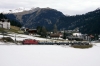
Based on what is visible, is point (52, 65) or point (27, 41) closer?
point (52, 65)

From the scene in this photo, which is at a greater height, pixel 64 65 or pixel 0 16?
pixel 0 16

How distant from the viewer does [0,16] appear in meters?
178

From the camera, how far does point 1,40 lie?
89.3m

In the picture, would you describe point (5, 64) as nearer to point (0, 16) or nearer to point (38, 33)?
point (38, 33)

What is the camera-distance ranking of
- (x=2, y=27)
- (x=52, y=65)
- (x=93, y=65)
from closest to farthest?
1. (x=52, y=65)
2. (x=93, y=65)
3. (x=2, y=27)

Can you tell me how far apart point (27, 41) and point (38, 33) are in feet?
171

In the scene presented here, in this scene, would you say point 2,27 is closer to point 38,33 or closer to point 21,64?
point 38,33

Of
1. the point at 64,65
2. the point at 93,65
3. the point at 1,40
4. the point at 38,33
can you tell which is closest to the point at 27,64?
the point at 64,65

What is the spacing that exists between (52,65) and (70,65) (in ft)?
11.4

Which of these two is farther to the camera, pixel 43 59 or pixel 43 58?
pixel 43 58

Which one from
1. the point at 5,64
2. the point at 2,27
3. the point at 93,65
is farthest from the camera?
the point at 2,27

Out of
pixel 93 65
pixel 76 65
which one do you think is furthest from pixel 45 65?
pixel 93 65

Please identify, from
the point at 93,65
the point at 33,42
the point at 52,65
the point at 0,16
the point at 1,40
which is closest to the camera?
the point at 52,65

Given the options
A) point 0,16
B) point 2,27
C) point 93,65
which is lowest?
point 93,65
